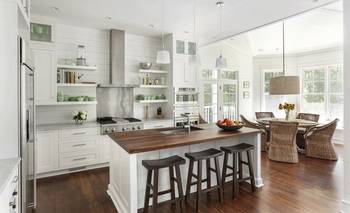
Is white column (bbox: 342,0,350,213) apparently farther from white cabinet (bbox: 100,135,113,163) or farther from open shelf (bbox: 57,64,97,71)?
open shelf (bbox: 57,64,97,71)

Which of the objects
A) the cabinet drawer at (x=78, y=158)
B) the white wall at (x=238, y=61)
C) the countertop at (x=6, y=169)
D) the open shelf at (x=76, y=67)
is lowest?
the cabinet drawer at (x=78, y=158)

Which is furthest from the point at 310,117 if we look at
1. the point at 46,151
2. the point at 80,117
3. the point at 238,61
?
the point at 46,151

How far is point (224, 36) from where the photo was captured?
533 centimetres

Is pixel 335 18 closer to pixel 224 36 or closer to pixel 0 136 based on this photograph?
pixel 224 36

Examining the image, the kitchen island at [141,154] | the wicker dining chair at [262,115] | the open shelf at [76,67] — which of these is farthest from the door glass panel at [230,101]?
the open shelf at [76,67]

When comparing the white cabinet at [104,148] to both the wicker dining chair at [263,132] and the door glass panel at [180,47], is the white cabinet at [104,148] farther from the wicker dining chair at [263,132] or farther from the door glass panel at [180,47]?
the wicker dining chair at [263,132]

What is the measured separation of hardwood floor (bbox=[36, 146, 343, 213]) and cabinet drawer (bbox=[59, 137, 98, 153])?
47cm

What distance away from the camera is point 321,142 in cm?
472

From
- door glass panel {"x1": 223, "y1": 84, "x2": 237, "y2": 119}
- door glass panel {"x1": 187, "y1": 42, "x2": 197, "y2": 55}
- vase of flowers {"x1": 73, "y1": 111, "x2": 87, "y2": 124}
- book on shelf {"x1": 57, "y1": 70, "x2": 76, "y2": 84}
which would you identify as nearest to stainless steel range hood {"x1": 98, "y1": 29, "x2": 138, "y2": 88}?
book on shelf {"x1": 57, "y1": 70, "x2": 76, "y2": 84}

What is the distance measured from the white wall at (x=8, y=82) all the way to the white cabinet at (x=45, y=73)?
2.33 m

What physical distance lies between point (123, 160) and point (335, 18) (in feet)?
20.1

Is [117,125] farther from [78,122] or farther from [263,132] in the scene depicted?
A: [263,132]

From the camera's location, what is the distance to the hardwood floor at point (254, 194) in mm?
2742

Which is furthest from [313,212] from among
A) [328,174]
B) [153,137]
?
[153,137]
